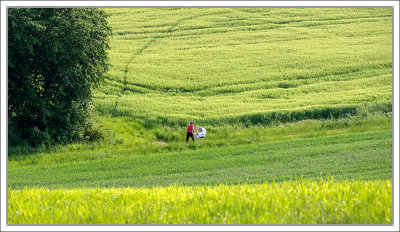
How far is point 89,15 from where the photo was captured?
18.8 metres

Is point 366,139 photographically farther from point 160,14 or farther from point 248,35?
point 160,14

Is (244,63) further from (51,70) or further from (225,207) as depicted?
(225,207)

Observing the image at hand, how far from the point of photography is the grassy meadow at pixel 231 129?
6316 millimetres

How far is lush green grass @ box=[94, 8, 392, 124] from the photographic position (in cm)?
2334

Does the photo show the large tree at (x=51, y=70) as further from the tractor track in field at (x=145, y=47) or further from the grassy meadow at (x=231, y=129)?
the tractor track in field at (x=145, y=47)

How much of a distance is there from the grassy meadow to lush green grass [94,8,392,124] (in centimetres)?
11

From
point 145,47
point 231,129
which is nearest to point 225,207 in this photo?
point 231,129

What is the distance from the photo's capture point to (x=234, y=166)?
1420 cm

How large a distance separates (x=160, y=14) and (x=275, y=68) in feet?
51.5

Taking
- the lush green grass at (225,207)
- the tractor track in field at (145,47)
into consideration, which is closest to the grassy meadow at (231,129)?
the lush green grass at (225,207)

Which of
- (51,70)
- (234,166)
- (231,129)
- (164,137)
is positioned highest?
(51,70)

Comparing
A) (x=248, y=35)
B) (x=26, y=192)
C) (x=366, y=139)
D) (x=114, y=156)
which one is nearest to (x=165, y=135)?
(x=114, y=156)

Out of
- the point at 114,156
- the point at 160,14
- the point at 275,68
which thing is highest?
the point at 160,14

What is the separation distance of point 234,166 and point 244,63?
675 inches
